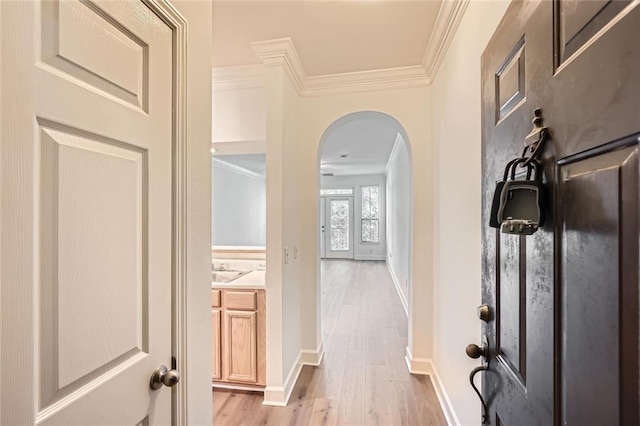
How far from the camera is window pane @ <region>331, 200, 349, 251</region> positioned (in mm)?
9320

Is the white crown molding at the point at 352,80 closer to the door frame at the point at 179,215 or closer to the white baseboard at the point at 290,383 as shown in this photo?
the door frame at the point at 179,215

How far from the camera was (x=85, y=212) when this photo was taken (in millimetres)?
689

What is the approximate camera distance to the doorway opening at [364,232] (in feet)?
10.6

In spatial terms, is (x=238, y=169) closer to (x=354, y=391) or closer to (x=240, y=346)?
(x=240, y=346)

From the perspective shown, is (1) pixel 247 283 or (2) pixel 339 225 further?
(2) pixel 339 225

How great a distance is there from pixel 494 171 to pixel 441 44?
1461 mm

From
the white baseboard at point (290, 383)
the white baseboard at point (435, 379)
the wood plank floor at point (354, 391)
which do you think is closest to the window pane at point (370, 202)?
the wood plank floor at point (354, 391)

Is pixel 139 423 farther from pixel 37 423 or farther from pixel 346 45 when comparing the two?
pixel 346 45

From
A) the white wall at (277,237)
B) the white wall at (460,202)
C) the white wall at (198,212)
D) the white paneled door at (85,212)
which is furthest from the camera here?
the white wall at (277,237)

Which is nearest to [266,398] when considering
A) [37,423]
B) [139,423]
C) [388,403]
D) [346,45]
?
[388,403]

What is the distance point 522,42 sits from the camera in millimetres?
754

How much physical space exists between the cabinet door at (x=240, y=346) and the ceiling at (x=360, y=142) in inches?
66.3

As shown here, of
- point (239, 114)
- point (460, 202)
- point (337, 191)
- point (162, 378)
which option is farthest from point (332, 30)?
point (337, 191)

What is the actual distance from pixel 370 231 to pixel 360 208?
779mm
